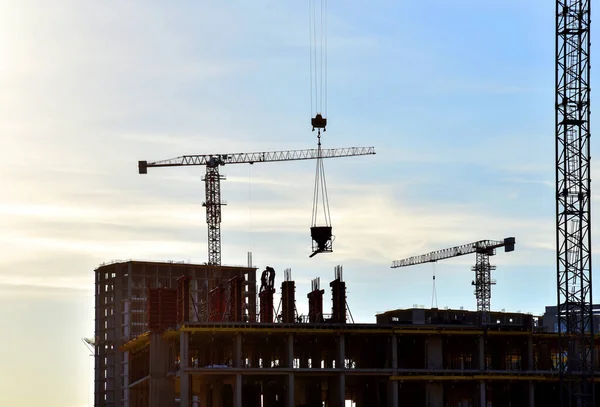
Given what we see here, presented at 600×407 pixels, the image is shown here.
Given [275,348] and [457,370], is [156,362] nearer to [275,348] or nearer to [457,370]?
[275,348]

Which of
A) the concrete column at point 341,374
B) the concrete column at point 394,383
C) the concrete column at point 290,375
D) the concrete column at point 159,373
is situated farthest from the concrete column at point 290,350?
the concrete column at point 159,373

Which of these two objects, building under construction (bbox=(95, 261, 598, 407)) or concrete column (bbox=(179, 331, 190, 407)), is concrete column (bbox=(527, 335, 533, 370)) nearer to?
building under construction (bbox=(95, 261, 598, 407))

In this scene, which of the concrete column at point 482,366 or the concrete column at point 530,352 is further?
the concrete column at point 530,352

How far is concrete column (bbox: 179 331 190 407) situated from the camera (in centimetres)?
16225

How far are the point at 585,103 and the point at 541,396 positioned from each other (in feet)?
139

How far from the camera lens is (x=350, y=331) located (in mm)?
171375

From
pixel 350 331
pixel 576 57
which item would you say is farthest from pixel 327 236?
pixel 576 57

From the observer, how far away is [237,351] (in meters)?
167

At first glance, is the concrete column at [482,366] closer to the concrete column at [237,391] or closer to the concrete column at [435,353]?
the concrete column at [435,353]

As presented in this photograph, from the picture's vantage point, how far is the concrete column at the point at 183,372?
532ft

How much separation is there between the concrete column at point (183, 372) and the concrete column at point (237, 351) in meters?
6.47

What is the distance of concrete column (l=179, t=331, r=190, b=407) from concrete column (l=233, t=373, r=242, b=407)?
5.74m

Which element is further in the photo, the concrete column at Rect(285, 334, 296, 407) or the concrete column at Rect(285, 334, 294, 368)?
the concrete column at Rect(285, 334, 294, 368)

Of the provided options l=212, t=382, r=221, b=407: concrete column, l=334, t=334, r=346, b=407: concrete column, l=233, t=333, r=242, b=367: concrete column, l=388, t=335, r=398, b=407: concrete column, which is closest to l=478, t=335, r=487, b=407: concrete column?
l=388, t=335, r=398, b=407: concrete column
